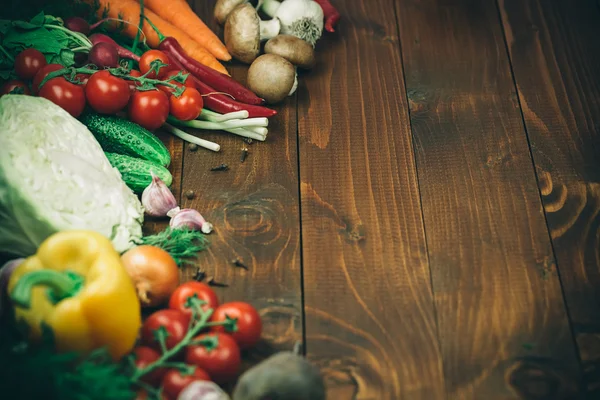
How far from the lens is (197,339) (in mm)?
1776

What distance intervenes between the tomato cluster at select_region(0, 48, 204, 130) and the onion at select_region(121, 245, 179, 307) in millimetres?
543

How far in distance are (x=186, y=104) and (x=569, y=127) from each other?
1336mm

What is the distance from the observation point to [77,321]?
5.41 feet

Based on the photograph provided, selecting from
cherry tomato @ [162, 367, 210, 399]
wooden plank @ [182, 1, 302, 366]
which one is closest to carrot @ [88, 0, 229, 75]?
wooden plank @ [182, 1, 302, 366]

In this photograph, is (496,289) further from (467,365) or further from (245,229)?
(245,229)

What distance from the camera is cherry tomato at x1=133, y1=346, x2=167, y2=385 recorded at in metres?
1.74

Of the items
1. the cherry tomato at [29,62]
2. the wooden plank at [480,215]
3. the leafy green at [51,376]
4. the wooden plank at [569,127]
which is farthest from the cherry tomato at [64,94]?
the wooden plank at [569,127]

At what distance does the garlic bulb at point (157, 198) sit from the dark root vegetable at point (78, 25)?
2.22 ft

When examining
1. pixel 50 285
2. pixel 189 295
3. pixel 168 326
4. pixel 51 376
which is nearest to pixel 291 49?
pixel 189 295

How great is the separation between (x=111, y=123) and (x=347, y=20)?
1.09 m

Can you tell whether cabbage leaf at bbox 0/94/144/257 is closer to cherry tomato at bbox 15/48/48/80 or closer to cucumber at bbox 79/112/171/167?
cucumber at bbox 79/112/171/167

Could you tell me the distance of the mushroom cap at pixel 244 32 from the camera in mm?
2584

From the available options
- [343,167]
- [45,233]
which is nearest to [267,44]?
[343,167]

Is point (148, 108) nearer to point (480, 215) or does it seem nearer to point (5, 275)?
point (5, 275)
